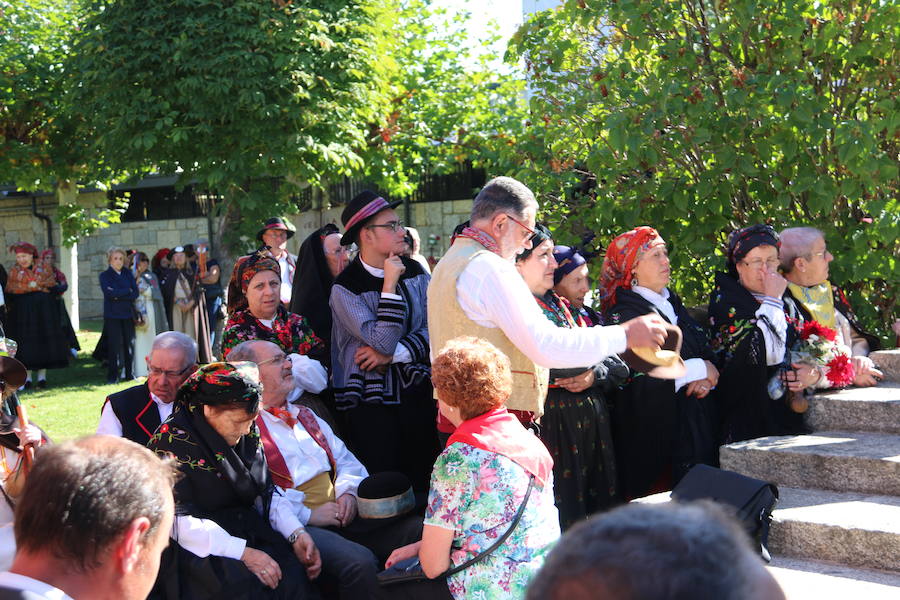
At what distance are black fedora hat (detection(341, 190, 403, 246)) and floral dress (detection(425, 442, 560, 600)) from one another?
2.18 metres

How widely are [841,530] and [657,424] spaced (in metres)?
1.09

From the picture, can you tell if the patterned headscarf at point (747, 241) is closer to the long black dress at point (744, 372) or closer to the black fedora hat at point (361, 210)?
the long black dress at point (744, 372)

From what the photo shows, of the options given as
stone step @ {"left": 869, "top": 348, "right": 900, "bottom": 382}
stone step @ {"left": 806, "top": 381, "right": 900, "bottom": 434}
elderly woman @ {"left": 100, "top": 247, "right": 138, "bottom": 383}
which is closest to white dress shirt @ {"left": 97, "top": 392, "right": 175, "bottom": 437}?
stone step @ {"left": 806, "top": 381, "right": 900, "bottom": 434}

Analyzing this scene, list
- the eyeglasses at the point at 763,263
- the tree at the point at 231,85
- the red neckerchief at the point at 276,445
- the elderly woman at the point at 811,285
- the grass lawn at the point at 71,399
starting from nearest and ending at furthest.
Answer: the red neckerchief at the point at 276,445 → the eyeglasses at the point at 763,263 → the elderly woman at the point at 811,285 → the grass lawn at the point at 71,399 → the tree at the point at 231,85

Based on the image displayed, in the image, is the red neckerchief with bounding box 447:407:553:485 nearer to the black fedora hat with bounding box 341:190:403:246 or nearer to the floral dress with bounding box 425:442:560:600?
the floral dress with bounding box 425:442:560:600

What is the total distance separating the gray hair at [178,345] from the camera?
4594 millimetres

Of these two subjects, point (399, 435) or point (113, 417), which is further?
point (399, 435)

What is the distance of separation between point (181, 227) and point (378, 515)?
19.7m

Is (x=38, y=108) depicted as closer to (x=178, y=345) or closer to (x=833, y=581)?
(x=178, y=345)

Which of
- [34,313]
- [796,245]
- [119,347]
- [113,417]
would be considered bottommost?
[119,347]

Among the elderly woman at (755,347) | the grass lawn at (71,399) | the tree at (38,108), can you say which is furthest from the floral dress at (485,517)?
the tree at (38,108)

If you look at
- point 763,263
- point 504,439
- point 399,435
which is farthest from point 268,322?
point 763,263

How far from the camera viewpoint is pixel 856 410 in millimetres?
5082

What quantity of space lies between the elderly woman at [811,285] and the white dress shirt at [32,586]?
4.32 metres
